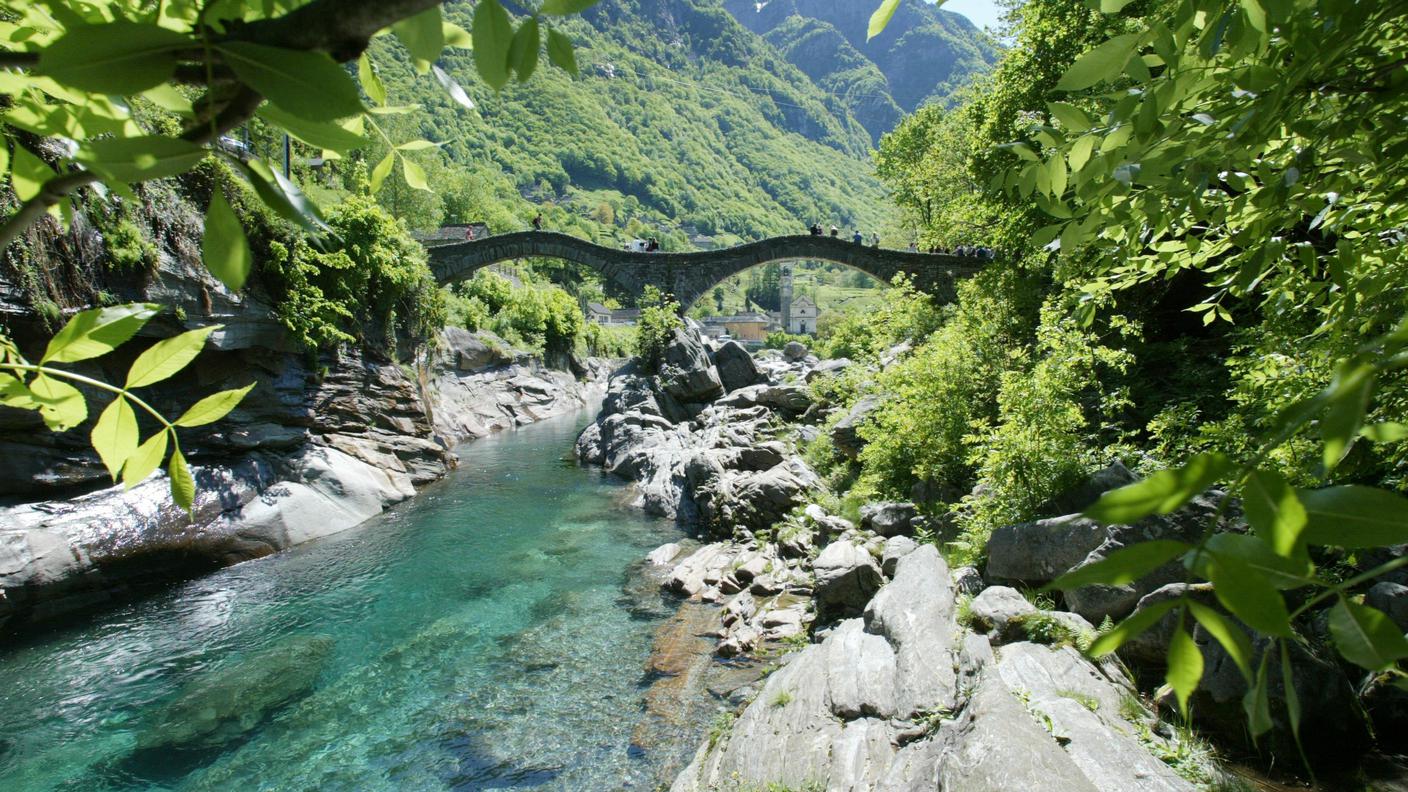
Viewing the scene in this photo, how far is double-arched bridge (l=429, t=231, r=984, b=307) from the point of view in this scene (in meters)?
30.7

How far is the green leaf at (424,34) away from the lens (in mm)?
898

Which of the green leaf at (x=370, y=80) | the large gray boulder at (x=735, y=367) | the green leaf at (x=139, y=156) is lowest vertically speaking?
the large gray boulder at (x=735, y=367)

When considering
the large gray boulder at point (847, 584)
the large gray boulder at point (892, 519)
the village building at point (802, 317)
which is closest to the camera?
the large gray boulder at point (847, 584)

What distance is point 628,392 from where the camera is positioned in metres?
22.6

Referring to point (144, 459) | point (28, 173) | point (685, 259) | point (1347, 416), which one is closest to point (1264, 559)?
point (1347, 416)

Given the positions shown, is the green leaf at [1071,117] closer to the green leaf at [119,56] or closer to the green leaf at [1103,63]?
the green leaf at [1103,63]

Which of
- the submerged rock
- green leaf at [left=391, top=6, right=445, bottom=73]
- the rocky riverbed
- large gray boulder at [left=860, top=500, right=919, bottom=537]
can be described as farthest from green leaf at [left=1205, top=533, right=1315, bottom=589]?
large gray boulder at [left=860, top=500, right=919, bottom=537]

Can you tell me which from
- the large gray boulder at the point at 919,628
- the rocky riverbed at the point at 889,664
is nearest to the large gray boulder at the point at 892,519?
the rocky riverbed at the point at 889,664

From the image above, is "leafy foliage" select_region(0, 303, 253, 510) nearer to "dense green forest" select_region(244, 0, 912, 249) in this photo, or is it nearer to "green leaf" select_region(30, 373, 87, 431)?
"green leaf" select_region(30, 373, 87, 431)

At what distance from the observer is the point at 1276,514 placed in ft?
2.23

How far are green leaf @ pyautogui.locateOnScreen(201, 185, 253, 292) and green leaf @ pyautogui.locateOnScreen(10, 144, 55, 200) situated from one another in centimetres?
37

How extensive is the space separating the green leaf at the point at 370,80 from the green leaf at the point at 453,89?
0.57 ft

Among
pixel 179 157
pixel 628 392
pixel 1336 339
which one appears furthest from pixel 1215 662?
pixel 628 392

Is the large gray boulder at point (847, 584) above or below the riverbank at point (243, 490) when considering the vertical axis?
below
